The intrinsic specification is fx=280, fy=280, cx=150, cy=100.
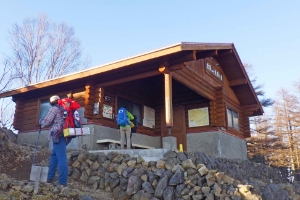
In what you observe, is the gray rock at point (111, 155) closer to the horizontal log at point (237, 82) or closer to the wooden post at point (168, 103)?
the wooden post at point (168, 103)

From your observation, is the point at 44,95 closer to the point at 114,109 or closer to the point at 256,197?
the point at 114,109

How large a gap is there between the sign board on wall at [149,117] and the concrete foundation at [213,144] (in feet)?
6.11

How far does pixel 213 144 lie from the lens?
39.4 ft

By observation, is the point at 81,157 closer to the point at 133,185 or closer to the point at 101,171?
the point at 101,171

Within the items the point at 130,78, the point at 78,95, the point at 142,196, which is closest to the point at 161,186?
the point at 142,196

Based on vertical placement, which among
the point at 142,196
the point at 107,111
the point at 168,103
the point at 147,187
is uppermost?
the point at 107,111

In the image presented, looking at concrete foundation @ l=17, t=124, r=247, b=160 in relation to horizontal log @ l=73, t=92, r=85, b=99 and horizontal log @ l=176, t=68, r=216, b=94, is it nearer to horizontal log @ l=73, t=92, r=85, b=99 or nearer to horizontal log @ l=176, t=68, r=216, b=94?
horizontal log @ l=73, t=92, r=85, b=99

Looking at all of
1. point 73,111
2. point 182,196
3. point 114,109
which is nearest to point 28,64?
point 114,109

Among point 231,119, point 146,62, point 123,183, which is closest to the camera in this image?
point 123,183

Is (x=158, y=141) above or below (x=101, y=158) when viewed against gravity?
above

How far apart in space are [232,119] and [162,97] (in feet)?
12.6

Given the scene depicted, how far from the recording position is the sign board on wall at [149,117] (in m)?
13.0

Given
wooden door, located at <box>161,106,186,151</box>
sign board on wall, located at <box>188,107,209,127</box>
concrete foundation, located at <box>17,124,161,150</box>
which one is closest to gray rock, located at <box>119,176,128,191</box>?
concrete foundation, located at <box>17,124,161,150</box>

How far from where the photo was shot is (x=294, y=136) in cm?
2612
